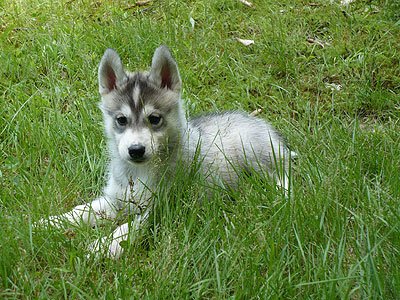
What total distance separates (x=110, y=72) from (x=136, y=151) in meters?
0.83

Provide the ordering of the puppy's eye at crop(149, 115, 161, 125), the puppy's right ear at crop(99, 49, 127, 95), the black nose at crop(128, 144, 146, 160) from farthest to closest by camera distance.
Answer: the puppy's right ear at crop(99, 49, 127, 95), the puppy's eye at crop(149, 115, 161, 125), the black nose at crop(128, 144, 146, 160)

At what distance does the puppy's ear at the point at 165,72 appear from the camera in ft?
11.4

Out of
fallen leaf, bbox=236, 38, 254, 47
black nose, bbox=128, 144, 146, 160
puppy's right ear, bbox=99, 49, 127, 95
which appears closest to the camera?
black nose, bbox=128, 144, 146, 160

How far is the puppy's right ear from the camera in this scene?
11.5 feet

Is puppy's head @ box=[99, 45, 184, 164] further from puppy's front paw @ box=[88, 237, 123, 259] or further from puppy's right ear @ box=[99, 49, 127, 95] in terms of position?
puppy's front paw @ box=[88, 237, 123, 259]

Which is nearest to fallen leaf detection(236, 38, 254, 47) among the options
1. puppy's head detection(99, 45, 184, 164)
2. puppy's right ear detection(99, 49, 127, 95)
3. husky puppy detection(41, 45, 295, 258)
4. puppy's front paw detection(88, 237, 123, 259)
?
husky puppy detection(41, 45, 295, 258)

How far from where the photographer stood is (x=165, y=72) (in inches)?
143

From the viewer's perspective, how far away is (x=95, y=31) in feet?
17.3

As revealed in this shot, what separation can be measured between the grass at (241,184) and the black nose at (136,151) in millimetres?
388

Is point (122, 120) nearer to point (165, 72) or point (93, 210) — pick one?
point (165, 72)

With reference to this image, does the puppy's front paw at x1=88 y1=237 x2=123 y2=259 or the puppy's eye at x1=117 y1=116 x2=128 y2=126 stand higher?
the puppy's eye at x1=117 y1=116 x2=128 y2=126

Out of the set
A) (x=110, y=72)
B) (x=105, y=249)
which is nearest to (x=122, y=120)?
(x=110, y=72)

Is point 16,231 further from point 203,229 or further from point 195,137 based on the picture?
point 195,137

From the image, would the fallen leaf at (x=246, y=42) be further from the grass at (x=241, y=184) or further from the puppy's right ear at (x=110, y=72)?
the puppy's right ear at (x=110, y=72)
